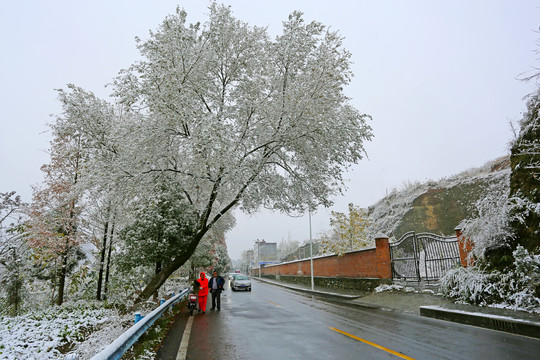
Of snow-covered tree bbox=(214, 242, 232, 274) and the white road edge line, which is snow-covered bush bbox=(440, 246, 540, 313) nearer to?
the white road edge line

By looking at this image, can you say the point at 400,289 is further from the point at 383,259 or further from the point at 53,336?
the point at 53,336

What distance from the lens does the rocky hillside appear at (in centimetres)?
3781

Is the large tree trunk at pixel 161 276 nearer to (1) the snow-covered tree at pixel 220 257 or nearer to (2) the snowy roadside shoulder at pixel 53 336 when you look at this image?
(2) the snowy roadside shoulder at pixel 53 336

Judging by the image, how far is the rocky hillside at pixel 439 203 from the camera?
3781 centimetres

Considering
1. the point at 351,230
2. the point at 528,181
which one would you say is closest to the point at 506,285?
the point at 528,181

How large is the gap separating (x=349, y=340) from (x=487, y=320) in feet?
12.9

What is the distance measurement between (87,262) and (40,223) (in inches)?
119

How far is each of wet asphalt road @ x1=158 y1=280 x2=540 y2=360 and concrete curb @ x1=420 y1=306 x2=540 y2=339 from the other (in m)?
0.35

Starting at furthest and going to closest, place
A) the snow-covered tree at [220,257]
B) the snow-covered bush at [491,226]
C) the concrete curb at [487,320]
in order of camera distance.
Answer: the snow-covered tree at [220,257]
the snow-covered bush at [491,226]
the concrete curb at [487,320]

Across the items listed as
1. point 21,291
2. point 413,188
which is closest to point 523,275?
point 21,291

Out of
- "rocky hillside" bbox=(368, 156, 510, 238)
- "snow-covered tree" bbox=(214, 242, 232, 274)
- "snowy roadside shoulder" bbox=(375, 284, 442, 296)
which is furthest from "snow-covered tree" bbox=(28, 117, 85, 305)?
"snow-covered tree" bbox=(214, 242, 232, 274)

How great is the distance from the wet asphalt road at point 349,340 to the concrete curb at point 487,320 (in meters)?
0.35

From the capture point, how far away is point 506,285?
9961 millimetres

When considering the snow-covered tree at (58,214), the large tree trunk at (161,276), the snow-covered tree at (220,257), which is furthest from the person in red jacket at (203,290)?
the snow-covered tree at (220,257)
